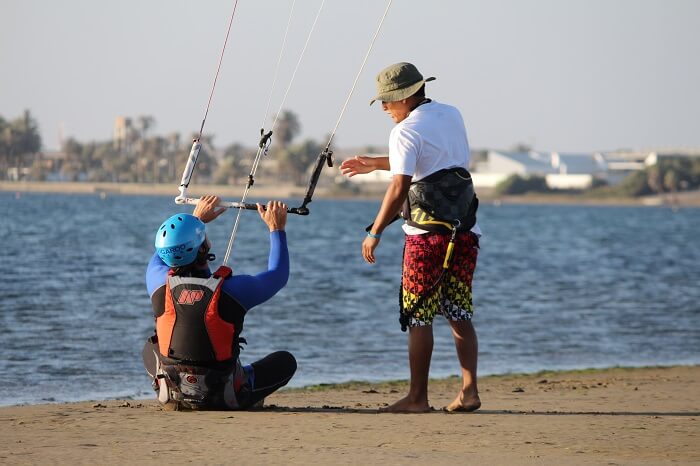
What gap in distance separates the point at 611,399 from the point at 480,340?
5947 mm

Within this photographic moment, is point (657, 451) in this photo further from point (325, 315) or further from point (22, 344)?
point (325, 315)

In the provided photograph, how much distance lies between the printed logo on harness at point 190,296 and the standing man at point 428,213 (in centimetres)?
104

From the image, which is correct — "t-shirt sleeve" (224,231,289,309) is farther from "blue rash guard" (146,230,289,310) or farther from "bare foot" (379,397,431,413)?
"bare foot" (379,397,431,413)

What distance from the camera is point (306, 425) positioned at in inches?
284

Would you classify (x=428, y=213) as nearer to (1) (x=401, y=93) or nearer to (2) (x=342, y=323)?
(1) (x=401, y=93)

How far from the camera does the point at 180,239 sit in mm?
7023

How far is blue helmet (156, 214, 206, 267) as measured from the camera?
6.98 metres

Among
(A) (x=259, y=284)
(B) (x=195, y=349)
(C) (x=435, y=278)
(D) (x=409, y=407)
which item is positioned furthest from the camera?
(D) (x=409, y=407)

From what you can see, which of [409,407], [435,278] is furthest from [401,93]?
[409,407]

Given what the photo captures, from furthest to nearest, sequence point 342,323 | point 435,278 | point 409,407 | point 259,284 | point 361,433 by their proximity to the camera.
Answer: point 342,323 → point 409,407 → point 435,278 → point 259,284 → point 361,433

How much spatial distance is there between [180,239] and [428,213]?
1542 mm

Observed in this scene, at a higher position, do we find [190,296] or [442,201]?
[442,201]

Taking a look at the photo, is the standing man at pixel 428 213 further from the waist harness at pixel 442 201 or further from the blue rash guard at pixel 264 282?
the blue rash guard at pixel 264 282

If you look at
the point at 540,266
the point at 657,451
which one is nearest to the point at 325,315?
the point at 657,451
